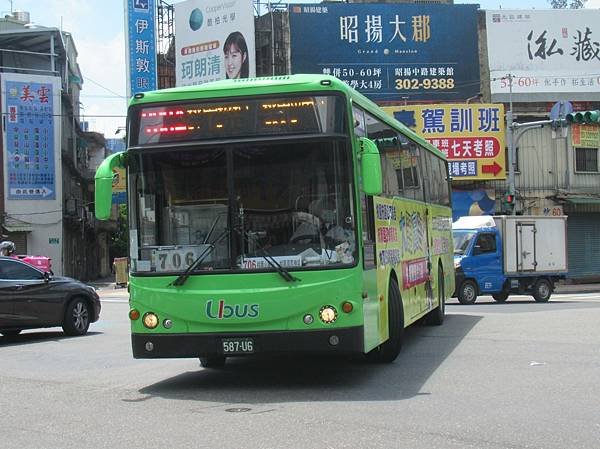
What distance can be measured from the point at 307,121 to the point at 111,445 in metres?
3.90

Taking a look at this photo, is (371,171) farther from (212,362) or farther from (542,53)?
(542,53)

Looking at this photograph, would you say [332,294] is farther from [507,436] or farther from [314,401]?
[507,436]

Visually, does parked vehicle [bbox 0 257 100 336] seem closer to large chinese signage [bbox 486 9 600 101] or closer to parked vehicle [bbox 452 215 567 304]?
parked vehicle [bbox 452 215 567 304]

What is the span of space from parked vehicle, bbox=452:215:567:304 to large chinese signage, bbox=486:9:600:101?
568 inches

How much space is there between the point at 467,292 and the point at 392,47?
18362 millimetres

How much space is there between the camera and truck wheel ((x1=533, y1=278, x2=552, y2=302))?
77.2 ft

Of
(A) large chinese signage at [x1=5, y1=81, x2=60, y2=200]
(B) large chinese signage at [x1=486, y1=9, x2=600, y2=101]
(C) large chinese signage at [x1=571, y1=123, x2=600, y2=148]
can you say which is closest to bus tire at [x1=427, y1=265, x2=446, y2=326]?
(C) large chinese signage at [x1=571, y1=123, x2=600, y2=148]

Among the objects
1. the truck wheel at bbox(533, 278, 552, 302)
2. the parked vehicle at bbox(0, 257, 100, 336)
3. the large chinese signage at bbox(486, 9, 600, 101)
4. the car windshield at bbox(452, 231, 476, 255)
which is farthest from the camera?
the large chinese signage at bbox(486, 9, 600, 101)

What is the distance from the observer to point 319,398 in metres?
7.93

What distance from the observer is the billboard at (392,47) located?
122 feet

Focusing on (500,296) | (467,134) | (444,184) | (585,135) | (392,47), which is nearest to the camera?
(444,184)

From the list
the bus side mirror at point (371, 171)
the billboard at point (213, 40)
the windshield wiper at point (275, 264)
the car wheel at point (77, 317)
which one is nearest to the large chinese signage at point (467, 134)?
the billboard at point (213, 40)

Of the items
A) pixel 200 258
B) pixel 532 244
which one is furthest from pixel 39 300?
pixel 532 244

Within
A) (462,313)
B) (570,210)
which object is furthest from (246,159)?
(570,210)
